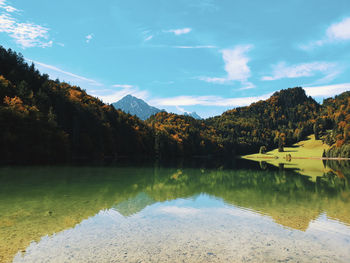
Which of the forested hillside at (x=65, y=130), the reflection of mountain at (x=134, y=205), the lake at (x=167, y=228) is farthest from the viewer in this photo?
the forested hillside at (x=65, y=130)

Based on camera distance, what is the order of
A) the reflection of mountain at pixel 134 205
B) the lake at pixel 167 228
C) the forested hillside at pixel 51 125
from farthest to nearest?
1. the forested hillside at pixel 51 125
2. the reflection of mountain at pixel 134 205
3. the lake at pixel 167 228

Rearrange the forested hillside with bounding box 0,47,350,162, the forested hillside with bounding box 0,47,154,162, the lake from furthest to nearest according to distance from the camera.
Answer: the forested hillside with bounding box 0,47,350,162, the forested hillside with bounding box 0,47,154,162, the lake

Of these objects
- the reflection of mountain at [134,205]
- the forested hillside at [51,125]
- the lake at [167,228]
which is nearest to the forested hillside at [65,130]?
the forested hillside at [51,125]

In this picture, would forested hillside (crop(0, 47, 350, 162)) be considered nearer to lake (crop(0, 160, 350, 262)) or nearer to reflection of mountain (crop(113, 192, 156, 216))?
lake (crop(0, 160, 350, 262))

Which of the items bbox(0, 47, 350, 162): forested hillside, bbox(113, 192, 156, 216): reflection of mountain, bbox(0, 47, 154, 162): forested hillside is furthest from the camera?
bbox(0, 47, 350, 162): forested hillside

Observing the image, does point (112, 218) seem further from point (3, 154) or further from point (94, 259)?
point (3, 154)

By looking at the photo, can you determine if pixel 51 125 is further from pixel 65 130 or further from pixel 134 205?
Result: pixel 134 205

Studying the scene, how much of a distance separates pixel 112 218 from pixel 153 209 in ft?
13.0

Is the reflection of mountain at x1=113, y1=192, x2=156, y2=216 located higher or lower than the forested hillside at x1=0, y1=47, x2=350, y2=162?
lower

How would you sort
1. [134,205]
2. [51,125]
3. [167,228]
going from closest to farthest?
[167,228], [134,205], [51,125]

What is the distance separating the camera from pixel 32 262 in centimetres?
921

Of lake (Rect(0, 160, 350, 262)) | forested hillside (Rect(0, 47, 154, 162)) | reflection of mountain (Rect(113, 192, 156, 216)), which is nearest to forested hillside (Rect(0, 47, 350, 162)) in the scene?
forested hillside (Rect(0, 47, 154, 162))

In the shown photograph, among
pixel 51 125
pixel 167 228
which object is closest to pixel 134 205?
pixel 167 228

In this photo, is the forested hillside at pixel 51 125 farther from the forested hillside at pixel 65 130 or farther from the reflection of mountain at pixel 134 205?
the reflection of mountain at pixel 134 205
